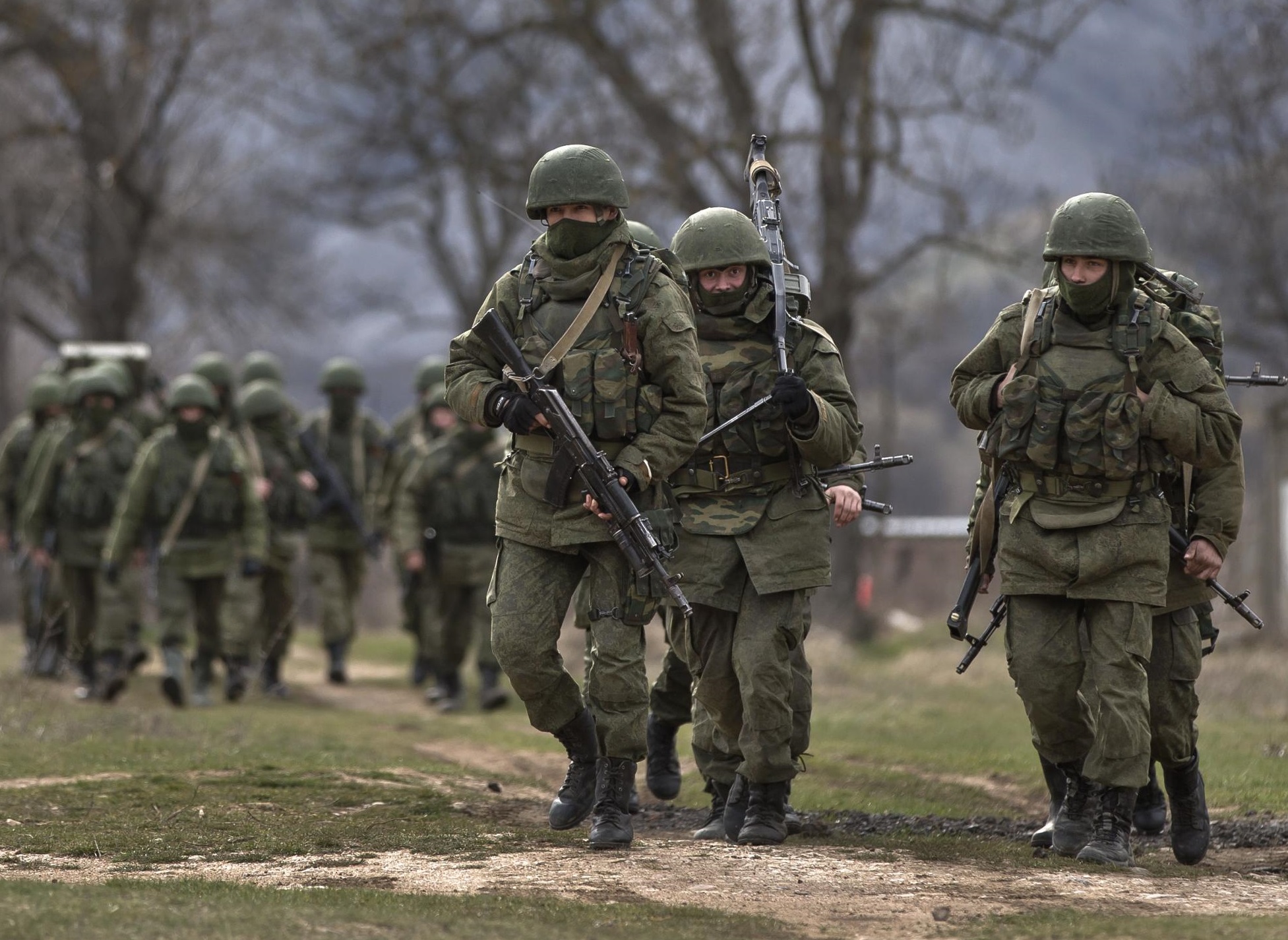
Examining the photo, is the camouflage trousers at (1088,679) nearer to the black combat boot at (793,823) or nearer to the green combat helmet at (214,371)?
the black combat boot at (793,823)

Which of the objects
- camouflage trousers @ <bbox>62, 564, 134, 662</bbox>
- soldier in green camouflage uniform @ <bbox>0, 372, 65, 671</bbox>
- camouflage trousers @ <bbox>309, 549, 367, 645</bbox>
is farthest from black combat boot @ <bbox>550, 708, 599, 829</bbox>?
soldier in green camouflage uniform @ <bbox>0, 372, 65, 671</bbox>

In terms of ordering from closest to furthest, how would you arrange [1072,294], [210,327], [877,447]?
[1072,294] → [877,447] → [210,327]

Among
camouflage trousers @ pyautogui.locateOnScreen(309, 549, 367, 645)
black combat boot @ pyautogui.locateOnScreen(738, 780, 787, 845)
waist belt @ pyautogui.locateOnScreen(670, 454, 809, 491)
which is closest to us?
black combat boot @ pyautogui.locateOnScreen(738, 780, 787, 845)

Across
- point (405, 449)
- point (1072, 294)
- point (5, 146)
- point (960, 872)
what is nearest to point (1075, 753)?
point (960, 872)

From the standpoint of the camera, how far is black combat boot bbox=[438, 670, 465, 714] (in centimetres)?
1391

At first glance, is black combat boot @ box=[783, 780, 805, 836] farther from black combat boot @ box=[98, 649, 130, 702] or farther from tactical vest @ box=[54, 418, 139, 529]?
tactical vest @ box=[54, 418, 139, 529]

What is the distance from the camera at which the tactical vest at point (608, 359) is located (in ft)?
23.0

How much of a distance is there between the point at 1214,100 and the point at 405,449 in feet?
39.0

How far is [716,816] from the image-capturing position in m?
7.84

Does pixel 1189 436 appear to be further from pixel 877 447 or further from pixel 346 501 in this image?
pixel 346 501

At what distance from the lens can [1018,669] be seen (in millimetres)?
7305

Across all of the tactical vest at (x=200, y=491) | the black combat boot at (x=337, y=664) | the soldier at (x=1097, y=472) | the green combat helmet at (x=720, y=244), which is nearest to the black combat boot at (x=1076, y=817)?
the soldier at (x=1097, y=472)

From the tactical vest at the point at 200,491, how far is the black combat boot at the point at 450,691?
1.84m

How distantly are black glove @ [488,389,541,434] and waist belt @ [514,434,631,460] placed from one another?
83 mm
